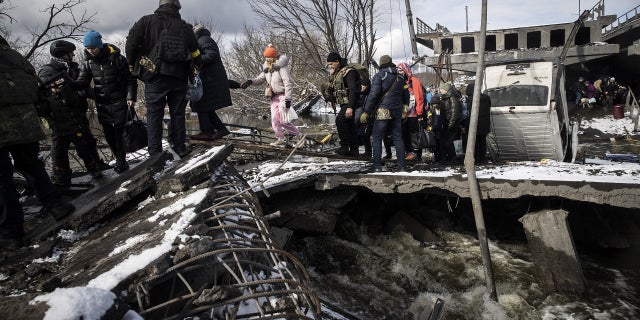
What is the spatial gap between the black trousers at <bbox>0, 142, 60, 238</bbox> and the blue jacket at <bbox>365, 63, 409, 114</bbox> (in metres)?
3.72

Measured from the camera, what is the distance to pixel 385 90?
5082 mm

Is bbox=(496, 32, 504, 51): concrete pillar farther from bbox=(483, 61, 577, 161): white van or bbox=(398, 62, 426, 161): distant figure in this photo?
bbox=(398, 62, 426, 161): distant figure

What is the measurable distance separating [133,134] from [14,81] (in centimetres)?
166

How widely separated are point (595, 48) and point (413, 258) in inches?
989

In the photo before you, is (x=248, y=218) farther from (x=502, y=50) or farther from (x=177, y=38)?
(x=502, y=50)

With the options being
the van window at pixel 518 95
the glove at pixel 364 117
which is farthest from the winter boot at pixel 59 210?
the van window at pixel 518 95


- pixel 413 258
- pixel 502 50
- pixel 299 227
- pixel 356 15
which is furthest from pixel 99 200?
pixel 502 50

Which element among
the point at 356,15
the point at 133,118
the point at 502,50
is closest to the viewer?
the point at 133,118

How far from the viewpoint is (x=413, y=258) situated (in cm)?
535

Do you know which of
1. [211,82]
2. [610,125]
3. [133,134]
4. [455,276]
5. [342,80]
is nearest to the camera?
[133,134]

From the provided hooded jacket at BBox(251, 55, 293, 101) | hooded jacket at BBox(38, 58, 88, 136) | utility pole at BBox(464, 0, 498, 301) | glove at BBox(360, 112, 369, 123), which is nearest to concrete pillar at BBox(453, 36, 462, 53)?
hooded jacket at BBox(251, 55, 293, 101)

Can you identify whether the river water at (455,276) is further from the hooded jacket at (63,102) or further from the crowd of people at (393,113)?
the hooded jacket at (63,102)

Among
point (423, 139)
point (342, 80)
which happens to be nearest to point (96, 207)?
point (342, 80)

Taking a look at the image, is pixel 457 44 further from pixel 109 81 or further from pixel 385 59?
pixel 109 81
